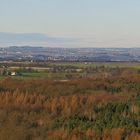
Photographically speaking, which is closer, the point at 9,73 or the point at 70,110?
the point at 70,110

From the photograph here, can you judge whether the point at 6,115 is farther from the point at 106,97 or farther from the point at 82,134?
the point at 106,97

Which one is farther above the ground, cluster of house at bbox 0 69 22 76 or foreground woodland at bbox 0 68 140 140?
foreground woodland at bbox 0 68 140 140

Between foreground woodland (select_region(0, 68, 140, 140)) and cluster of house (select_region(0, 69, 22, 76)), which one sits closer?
foreground woodland (select_region(0, 68, 140, 140))

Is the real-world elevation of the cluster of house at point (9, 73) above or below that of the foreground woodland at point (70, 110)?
below

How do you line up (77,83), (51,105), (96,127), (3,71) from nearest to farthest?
1. (96,127)
2. (51,105)
3. (77,83)
4. (3,71)

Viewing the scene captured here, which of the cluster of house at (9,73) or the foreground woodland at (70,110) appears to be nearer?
the foreground woodland at (70,110)

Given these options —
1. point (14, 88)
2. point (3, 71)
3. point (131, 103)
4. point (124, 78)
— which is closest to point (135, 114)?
point (131, 103)

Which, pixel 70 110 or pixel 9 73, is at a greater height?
pixel 70 110

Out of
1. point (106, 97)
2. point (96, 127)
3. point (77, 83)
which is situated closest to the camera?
point (96, 127)
